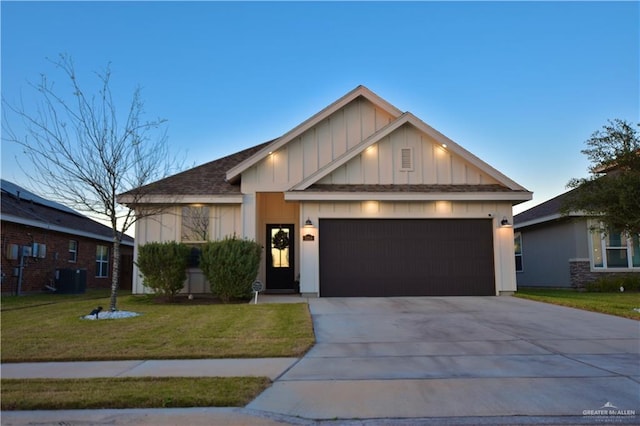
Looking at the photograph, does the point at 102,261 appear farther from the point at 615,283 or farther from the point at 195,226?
the point at 615,283

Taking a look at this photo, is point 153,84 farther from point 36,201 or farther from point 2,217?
point 36,201

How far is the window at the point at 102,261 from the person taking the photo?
77.0 ft

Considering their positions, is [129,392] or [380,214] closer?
[129,392]

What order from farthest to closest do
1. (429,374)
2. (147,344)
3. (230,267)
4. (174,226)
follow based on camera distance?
1. (174,226)
2. (230,267)
3. (147,344)
4. (429,374)

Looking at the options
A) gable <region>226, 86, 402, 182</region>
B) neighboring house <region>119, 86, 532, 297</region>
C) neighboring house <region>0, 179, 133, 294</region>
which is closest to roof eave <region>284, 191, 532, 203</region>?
neighboring house <region>119, 86, 532, 297</region>

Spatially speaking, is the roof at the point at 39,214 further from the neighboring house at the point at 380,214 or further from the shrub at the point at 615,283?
the shrub at the point at 615,283

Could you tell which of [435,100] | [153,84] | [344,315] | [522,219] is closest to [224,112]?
[153,84]

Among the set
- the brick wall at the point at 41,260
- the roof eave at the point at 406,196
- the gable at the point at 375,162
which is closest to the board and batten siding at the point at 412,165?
the gable at the point at 375,162

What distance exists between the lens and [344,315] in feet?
34.1

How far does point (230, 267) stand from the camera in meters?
12.5

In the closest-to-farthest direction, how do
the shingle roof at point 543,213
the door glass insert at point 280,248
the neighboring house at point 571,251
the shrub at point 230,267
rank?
the shrub at point 230,267
the door glass insert at point 280,248
the neighboring house at point 571,251
the shingle roof at point 543,213

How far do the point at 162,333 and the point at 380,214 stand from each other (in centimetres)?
765

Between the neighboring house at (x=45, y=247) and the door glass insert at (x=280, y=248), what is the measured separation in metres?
7.94

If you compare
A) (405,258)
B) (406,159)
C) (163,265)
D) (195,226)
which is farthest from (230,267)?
(406,159)
